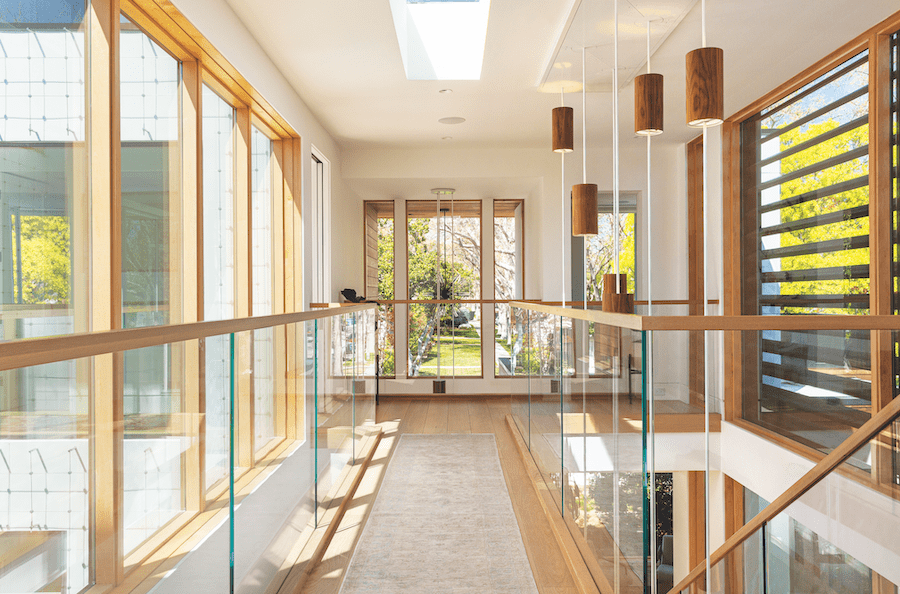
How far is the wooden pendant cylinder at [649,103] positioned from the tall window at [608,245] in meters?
3.30

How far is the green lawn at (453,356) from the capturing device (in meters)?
6.55

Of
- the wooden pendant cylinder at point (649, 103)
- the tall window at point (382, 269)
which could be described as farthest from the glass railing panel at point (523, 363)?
the tall window at point (382, 269)

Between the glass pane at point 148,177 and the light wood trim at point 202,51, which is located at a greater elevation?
the light wood trim at point 202,51

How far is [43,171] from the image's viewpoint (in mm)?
1917

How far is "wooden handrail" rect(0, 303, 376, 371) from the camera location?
69 cm

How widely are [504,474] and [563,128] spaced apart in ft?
6.72

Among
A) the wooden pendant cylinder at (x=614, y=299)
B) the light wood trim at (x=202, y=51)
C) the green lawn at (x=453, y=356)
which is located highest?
the light wood trim at (x=202, y=51)

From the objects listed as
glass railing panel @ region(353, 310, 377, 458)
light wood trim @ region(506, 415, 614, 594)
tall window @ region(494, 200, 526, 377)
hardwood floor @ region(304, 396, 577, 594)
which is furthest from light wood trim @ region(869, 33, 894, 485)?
tall window @ region(494, 200, 526, 377)

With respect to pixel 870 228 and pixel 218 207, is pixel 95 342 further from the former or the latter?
pixel 870 228

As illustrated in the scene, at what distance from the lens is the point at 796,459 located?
1697 millimetres

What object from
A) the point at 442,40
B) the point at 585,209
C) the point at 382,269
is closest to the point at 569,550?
the point at 585,209

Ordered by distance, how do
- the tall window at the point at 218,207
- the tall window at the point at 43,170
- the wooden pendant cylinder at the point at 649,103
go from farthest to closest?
the tall window at the point at 218,207 → the wooden pendant cylinder at the point at 649,103 → the tall window at the point at 43,170

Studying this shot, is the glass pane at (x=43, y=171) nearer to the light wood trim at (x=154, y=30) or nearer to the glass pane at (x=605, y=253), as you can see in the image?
the light wood trim at (x=154, y=30)

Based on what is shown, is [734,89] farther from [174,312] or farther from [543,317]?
[174,312]
